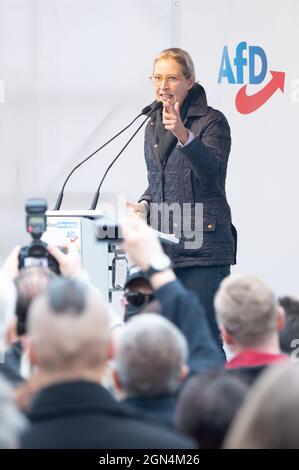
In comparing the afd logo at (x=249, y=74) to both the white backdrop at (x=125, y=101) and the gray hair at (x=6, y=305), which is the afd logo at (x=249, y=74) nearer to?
the white backdrop at (x=125, y=101)

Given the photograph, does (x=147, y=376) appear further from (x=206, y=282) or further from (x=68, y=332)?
(x=206, y=282)

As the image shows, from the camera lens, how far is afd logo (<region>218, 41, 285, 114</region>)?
6.46 meters

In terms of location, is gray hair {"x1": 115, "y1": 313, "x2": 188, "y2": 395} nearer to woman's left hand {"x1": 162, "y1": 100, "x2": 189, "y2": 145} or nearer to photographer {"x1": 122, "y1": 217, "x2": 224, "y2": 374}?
photographer {"x1": 122, "y1": 217, "x2": 224, "y2": 374}

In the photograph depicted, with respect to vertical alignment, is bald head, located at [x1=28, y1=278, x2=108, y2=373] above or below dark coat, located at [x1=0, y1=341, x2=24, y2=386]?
above

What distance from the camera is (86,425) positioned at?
94.3 inches

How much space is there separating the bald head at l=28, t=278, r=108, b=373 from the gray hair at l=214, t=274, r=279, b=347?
668 millimetres

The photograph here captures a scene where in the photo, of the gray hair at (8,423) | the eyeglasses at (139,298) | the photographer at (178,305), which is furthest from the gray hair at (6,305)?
the gray hair at (8,423)

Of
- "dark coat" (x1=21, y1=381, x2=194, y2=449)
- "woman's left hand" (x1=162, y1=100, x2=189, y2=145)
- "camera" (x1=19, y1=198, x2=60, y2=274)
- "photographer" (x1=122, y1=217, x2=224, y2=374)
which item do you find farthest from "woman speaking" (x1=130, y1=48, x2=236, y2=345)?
"dark coat" (x1=21, y1=381, x2=194, y2=449)

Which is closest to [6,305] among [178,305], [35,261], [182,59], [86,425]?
[178,305]

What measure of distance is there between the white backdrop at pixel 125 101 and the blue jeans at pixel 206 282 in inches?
54.0

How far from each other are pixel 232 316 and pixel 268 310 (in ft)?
0.33

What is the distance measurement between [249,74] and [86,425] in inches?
171
